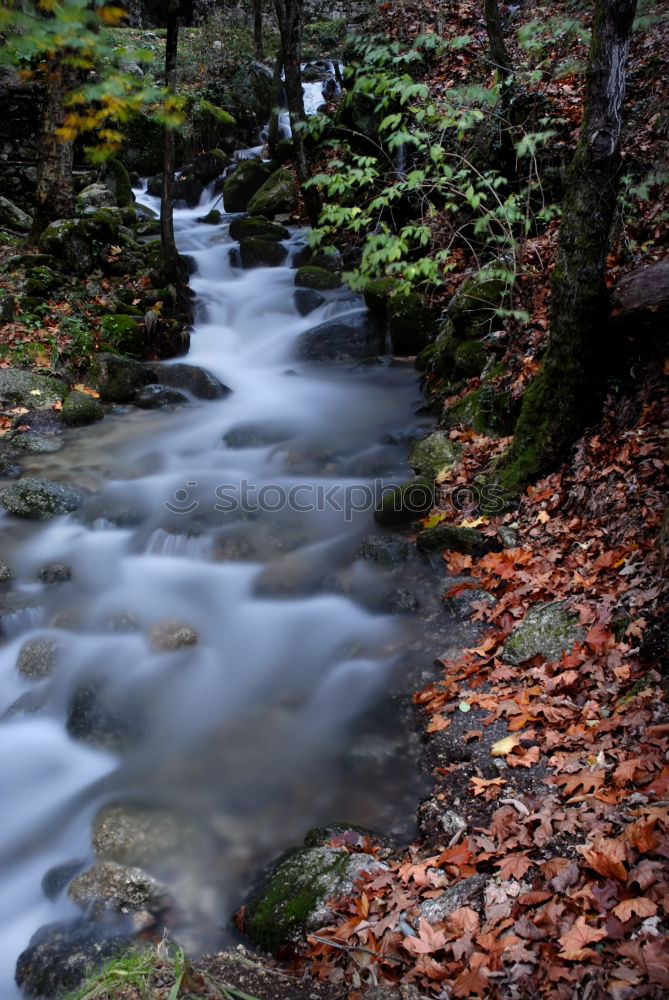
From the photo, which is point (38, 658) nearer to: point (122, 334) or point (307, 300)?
A: point (122, 334)

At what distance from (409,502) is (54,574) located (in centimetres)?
365

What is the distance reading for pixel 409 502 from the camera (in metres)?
6.39

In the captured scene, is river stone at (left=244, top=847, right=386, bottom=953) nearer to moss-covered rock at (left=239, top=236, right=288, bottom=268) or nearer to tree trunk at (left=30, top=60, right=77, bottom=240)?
tree trunk at (left=30, top=60, right=77, bottom=240)

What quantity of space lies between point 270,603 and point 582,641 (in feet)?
10.1

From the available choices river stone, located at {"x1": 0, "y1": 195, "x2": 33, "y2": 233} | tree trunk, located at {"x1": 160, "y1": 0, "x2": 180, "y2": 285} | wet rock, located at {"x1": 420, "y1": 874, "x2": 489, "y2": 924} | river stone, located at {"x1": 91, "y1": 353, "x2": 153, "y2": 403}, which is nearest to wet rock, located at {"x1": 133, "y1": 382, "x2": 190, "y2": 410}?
river stone, located at {"x1": 91, "y1": 353, "x2": 153, "y2": 403}

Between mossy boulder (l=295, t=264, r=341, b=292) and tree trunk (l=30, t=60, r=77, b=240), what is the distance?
4.62 meters

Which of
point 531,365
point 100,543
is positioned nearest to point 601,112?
point 531,365

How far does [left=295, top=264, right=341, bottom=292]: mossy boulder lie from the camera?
42.2ft

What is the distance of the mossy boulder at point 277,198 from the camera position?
16.1 meters

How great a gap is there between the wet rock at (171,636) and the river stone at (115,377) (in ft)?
17.6

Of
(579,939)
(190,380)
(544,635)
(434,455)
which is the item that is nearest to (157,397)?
(190,380)

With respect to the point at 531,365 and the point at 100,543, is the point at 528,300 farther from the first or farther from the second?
the point at 100,543

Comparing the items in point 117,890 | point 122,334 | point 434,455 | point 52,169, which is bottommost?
point 117,890

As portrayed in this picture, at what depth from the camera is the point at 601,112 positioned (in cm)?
449
